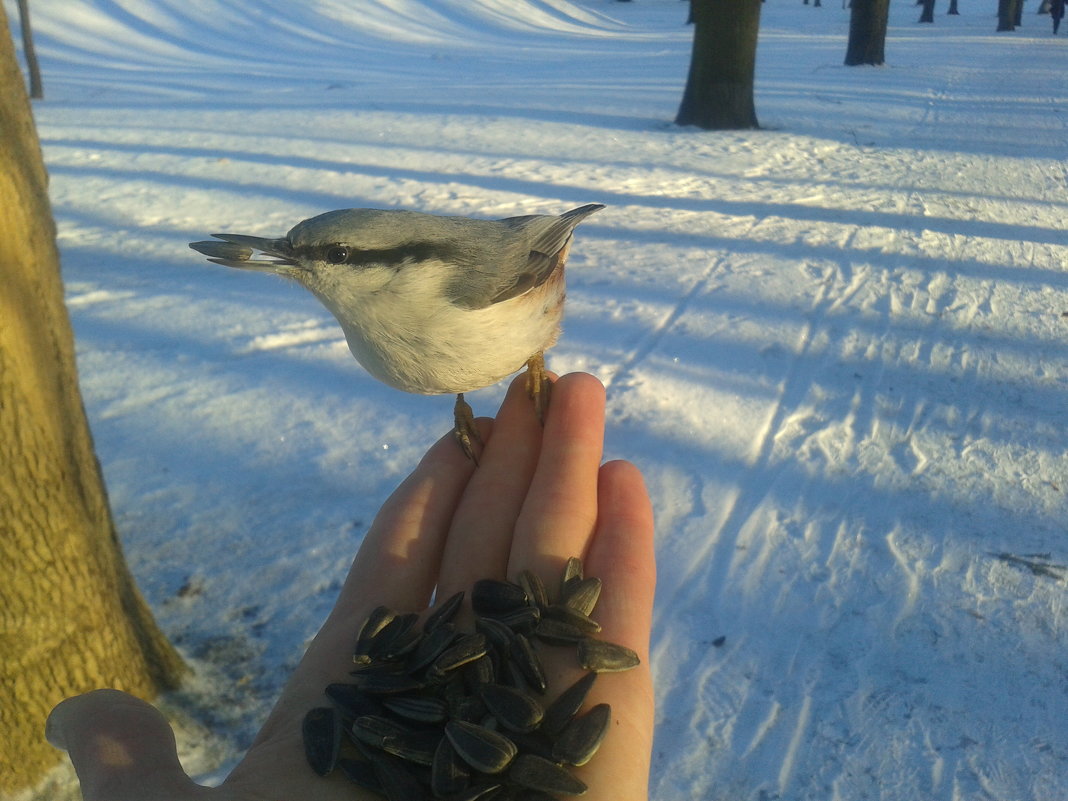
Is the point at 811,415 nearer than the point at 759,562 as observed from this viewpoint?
No

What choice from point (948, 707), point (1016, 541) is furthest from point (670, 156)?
point (948, 707)

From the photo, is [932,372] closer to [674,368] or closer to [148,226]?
[674,368]

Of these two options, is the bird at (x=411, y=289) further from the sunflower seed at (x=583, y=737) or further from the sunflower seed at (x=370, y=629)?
the sunflower seed at (x=583, y=737)

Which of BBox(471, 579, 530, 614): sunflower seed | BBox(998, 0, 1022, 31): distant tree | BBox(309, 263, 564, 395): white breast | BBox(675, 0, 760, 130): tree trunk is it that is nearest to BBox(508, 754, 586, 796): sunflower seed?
BBox(471, 579, 530, 614): sunflower seed

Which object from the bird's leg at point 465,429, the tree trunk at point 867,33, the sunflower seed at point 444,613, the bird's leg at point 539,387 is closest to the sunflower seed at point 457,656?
the sunflower seed at point 444,613

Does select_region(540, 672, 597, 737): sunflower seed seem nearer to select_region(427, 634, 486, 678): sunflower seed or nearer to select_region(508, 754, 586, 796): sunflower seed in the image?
select_region(508, 754, 586, 796): sunflower seed
